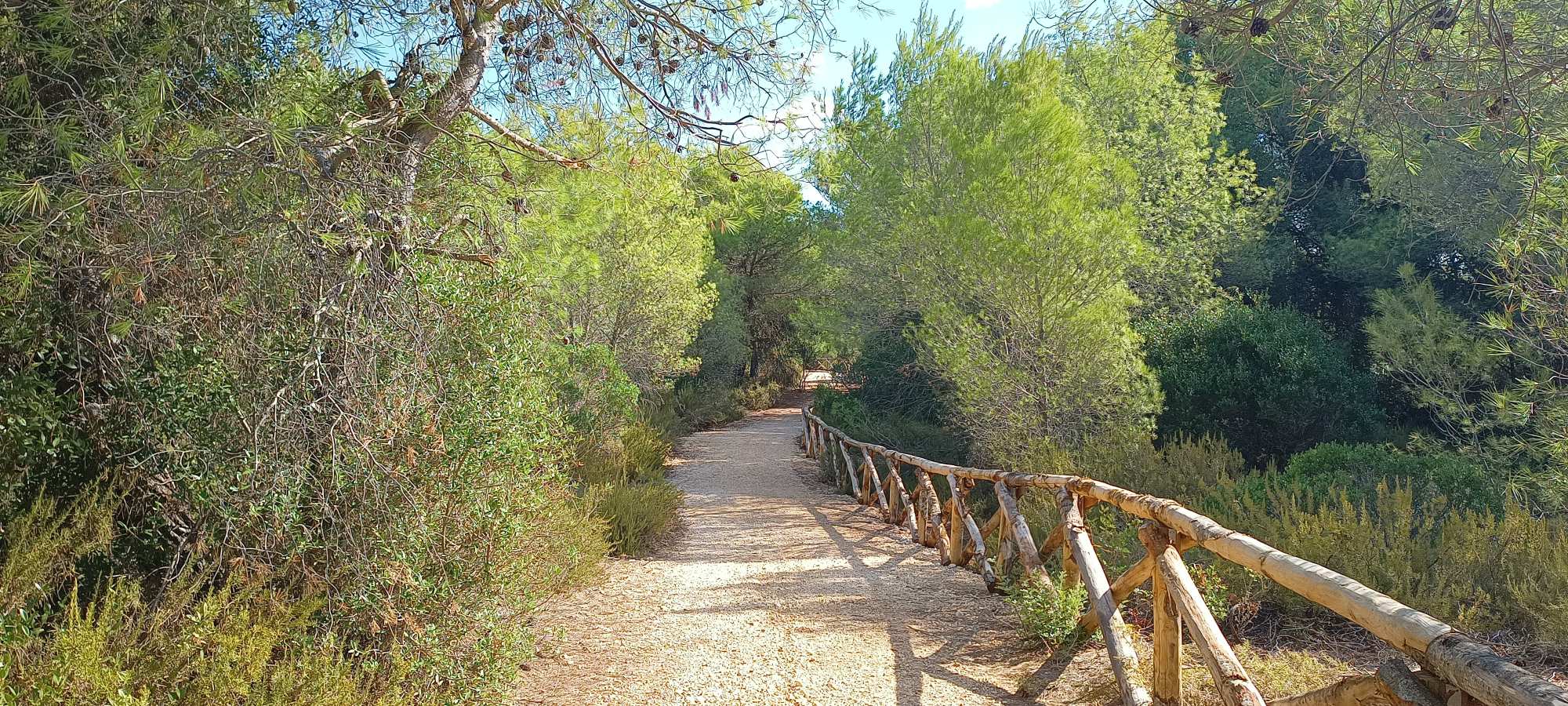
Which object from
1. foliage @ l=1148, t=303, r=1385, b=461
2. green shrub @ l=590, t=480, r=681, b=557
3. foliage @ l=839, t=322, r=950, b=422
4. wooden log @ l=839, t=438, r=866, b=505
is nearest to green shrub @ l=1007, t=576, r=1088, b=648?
green shrub @ l=590, t=480, r=681, b=557

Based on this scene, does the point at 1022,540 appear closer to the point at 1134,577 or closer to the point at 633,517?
the point at 1134,577

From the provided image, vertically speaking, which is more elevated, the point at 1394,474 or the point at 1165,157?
the point at 1165,157

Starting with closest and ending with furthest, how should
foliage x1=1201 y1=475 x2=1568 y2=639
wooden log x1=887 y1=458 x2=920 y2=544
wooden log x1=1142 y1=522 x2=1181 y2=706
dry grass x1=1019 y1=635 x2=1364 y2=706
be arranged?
wooden log x1=1142 y1=522 x2=1181 y2=706 < dry grass x1=1019 y1=635 x2=1364 y2=706 < foliage x1=1201 y1=475 x2=1568 y2=639 < wooden log x1=887 y1=458 x2=920 y2=544

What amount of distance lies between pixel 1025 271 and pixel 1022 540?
4.02 meters

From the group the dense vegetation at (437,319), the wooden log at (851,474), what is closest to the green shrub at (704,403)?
the wooden log at (851,474)

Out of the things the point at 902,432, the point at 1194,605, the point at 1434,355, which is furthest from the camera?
the point at 902,432

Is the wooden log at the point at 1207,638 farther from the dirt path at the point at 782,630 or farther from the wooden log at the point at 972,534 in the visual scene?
→ the wooden log at the point at 972,534

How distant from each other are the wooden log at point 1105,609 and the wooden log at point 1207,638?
373 mm

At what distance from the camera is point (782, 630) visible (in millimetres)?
4754

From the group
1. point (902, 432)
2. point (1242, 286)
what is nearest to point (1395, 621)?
point (902, 432)

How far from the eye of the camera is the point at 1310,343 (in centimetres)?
1112

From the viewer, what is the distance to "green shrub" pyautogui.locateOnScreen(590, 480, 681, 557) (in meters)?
7.17

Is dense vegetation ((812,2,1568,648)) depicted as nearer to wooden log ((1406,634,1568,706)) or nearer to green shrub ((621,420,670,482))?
wooden log ((1406,634,1568,706))

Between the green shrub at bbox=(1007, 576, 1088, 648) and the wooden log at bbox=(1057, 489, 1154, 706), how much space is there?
0.25 metres
